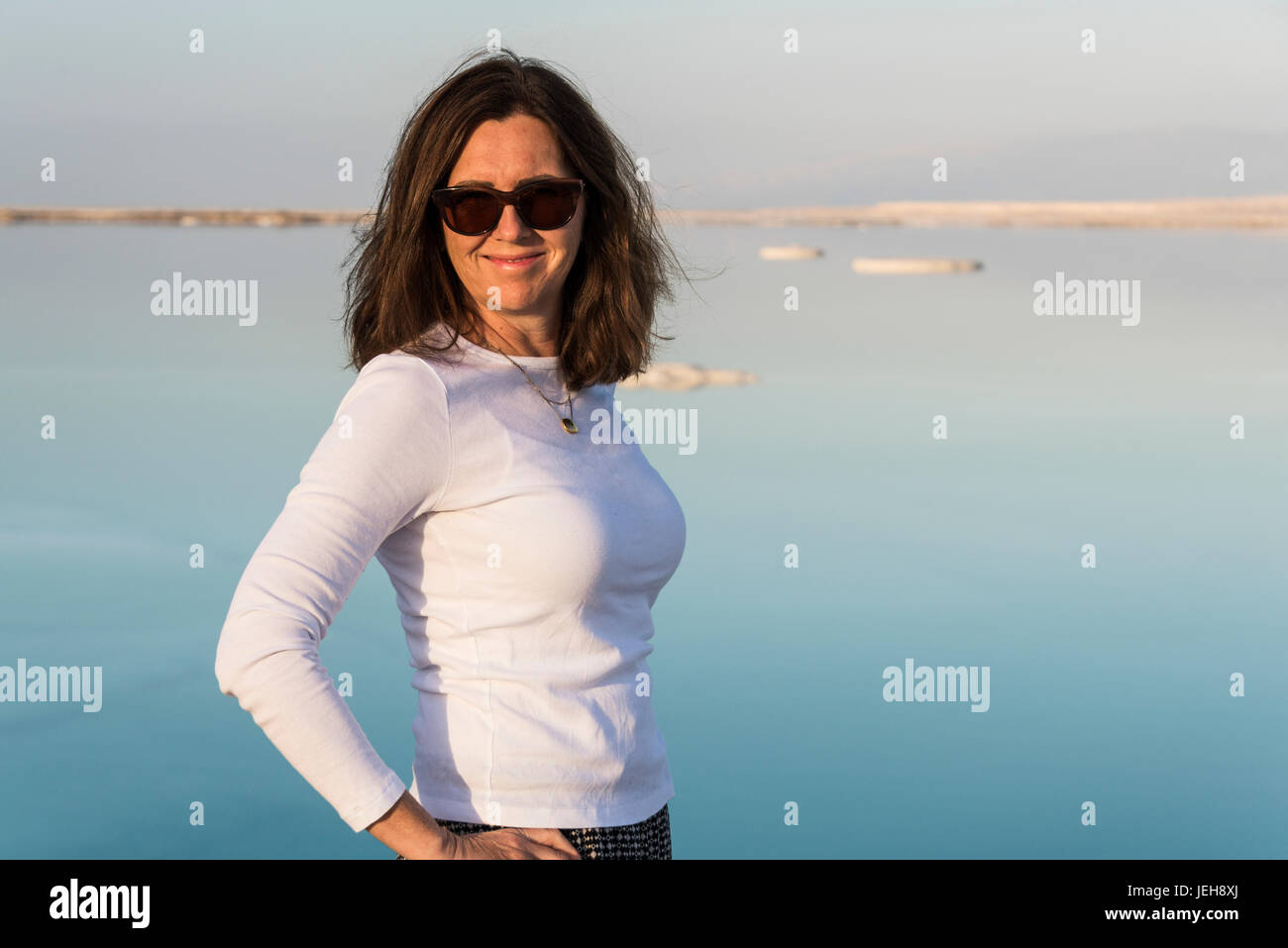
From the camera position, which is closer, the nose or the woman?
the woman

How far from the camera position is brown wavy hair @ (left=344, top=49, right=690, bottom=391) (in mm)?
1459

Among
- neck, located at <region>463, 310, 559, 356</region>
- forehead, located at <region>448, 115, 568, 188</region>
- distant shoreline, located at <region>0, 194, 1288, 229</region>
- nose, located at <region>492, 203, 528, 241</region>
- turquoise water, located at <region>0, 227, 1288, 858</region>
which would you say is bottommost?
turquoise water, located at <region>0, 227, 1288, 858</region>

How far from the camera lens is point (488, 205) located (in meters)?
1.45

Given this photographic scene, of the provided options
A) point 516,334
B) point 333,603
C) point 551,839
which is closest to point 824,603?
point 516,334

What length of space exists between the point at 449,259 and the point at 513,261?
93 mm

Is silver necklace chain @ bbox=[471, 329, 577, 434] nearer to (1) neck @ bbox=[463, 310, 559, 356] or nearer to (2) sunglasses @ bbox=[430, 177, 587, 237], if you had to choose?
(1) neck @ bbox=[463, 310, 559, 356]

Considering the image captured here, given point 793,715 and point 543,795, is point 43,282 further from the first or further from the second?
point 543,795

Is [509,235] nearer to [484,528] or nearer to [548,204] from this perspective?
[548,204]

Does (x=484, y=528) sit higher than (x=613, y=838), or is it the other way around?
(x=484, y=528)

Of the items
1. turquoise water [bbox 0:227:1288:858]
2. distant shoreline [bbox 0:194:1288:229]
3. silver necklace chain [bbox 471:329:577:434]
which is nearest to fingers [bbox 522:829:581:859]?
silver necklace chain [bbox 471:329:577:434]

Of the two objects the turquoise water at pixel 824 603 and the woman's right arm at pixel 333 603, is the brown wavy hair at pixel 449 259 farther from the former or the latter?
the turquoise water at pixel 824 603

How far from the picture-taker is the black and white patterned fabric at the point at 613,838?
134 cm

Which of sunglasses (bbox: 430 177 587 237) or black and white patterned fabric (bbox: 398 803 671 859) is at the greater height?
sunglasses (bbox: 430 177 587 237)

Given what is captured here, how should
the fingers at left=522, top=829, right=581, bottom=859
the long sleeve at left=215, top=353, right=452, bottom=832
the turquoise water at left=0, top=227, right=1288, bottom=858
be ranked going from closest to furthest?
the long sleeve at left=215, top=353, right=452, bottom=832, the fingers at left=522, top=829, right=581, bottom=859, the turquoise water at left=0, top=227, right=1288, bottom=858
